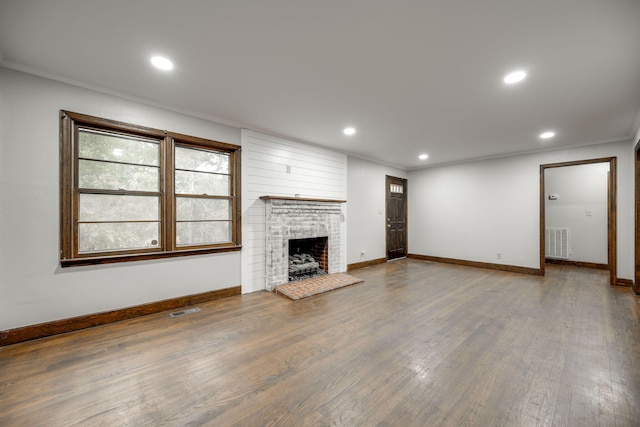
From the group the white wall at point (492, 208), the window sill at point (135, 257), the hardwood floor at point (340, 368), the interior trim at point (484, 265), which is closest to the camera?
the hardwood floor at point (340, 368)

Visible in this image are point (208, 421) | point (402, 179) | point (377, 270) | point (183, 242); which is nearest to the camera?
point (208, 421)

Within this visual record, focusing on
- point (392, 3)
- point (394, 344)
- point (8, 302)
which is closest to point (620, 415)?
point (394, 344)

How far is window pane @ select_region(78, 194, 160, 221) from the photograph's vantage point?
295 cm

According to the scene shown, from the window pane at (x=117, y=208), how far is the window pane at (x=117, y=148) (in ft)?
1.48

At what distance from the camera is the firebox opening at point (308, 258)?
494 centimetres

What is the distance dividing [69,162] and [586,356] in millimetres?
5366

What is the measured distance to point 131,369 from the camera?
214 cm

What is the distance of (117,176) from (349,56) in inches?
116

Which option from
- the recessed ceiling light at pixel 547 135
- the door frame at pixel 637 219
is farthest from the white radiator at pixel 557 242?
the recessed ceiling light at pixel 547 135

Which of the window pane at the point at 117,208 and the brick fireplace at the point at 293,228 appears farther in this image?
the brick fireplace at the point at 293,228

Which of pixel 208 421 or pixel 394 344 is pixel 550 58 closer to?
pixel 394 344

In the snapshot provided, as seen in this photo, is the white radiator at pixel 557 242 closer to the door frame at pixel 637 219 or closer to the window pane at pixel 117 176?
the door frame at pixel 637 219

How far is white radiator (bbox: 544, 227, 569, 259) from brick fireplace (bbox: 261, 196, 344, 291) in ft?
18.3

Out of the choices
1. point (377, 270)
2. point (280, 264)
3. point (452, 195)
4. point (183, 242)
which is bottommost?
point (377, 270)
